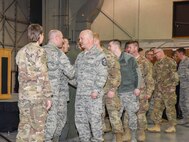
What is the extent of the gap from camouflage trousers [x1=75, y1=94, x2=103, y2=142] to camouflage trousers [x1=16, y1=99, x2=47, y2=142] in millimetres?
523

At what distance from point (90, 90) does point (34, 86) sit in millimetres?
715

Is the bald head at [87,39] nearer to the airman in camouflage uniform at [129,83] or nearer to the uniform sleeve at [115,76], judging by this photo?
the uniform sleeve at [115,76]

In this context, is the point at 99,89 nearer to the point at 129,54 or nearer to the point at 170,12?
the point at 129,54

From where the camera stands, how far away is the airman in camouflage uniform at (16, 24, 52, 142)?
368cm

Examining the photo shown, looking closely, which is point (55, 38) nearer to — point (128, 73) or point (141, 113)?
point (128, 73)

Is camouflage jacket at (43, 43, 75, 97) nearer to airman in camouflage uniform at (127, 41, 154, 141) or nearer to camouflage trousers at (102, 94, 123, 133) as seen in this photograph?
camouflage trousers at (102, 94, 123, 133)

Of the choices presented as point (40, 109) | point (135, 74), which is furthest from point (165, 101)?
point (40, 109)

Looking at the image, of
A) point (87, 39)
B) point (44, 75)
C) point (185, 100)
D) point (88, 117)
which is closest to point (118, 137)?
point (88, 117)

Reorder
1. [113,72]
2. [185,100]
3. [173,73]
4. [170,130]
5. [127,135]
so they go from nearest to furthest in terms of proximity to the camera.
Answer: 1. [113,72]
2. [127,135]
3. [173,73]
4. [170,130]
5. [185,100]

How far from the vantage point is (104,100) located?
472 cm

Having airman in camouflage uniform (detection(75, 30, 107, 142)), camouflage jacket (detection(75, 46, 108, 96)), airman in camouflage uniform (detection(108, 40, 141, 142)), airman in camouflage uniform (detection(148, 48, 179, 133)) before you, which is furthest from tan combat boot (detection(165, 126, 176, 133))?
camouflage jacket (detection(75, 46, 108, 96))

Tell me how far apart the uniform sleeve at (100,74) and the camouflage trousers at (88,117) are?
0.44 feet

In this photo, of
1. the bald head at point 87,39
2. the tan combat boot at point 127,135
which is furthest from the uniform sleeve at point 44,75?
the tan combat boot at point 127,135

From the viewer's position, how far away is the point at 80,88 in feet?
13.7
